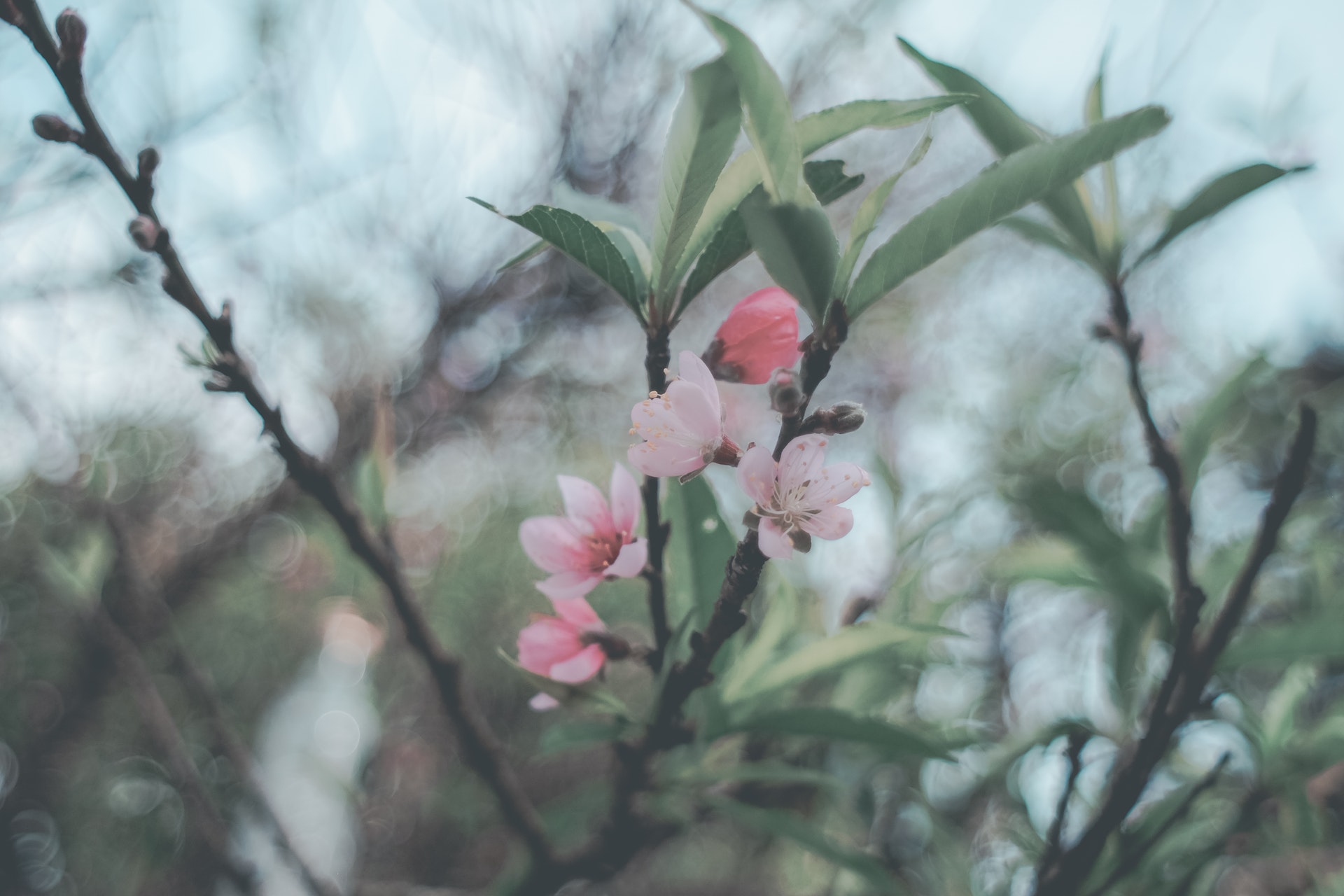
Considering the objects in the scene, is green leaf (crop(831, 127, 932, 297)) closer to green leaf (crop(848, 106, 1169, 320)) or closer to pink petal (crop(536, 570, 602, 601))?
green leaf (crop(848, 106, 1169, 320))

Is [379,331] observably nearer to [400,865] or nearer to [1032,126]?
[400,865]

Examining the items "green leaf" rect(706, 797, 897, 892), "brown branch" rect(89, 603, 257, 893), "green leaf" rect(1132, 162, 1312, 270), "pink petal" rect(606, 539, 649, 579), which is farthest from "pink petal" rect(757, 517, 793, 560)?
"brown branch" rect(89, 603, 257, 893)

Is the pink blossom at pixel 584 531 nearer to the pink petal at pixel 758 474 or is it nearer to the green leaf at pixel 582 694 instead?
the green leaf at pixel 582 694

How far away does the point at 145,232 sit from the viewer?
390 mm

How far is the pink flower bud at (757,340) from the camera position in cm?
45

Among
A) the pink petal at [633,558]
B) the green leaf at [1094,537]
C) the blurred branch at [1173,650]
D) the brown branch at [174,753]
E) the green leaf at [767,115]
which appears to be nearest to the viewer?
the green leaf at [767,115]

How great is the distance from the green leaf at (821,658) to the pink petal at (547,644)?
0.42 ft

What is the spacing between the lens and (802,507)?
413 mm

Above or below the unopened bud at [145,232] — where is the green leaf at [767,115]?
above

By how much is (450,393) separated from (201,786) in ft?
3.97

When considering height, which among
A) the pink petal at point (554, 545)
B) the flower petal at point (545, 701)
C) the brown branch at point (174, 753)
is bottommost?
the brown branch at point (174, 753)

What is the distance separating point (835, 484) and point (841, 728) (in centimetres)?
20

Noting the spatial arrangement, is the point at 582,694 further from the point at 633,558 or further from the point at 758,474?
the point at 758,474

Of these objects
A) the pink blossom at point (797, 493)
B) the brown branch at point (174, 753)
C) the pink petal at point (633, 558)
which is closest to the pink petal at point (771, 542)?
the pink blossom at point (797, 493)
